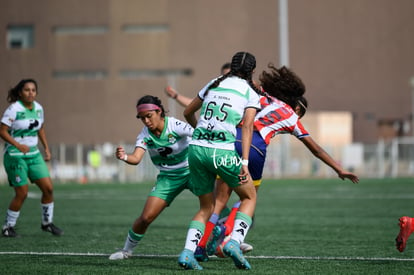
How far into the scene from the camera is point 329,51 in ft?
193

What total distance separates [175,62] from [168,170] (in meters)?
51.0

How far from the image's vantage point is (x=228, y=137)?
292 inches

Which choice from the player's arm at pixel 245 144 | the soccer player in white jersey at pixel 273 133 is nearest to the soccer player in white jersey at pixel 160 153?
the soccer player in white jersey at pixel 273 133

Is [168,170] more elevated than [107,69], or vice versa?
[168,170]

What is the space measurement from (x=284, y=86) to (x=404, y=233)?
2.06 metres

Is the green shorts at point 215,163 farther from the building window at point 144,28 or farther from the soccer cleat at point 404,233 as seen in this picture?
the building window at point 144,28

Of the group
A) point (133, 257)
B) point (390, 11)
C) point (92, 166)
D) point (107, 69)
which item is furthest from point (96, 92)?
point (133, 257)

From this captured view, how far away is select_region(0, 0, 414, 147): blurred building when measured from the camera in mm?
58438

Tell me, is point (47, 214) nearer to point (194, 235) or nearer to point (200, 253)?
point (200, 253)

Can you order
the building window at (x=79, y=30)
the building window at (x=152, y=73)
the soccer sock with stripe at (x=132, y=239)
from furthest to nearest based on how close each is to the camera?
1. the building window at (x=152, y=73)
2. the building window at (x=79, y=30)
3. the soccer sock with stripe at (x=132, y=239)

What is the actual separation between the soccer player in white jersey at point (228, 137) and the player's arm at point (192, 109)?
119mm

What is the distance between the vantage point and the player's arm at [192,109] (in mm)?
7742

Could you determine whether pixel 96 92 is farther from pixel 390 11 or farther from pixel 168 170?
pixel 168 170

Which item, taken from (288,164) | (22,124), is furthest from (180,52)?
(22,124)
